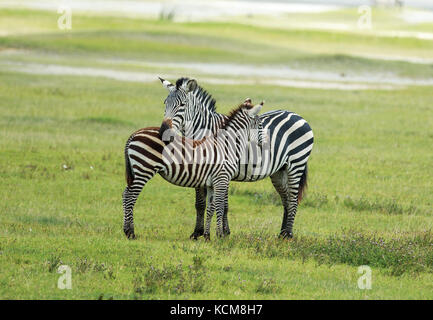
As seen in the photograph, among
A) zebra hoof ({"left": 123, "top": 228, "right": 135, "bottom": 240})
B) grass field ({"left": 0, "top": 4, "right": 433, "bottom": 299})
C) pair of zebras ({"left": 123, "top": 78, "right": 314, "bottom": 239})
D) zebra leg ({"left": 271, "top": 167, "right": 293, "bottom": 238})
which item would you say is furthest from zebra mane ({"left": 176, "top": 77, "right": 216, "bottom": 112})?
zebra hoof ({"left": 123, "top": 228, "right": 135, "bottom": 240})

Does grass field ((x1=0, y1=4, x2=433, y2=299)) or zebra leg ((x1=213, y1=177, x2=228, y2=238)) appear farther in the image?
zebra leg ((x1=213, y1=177, x2=228, y2=238))

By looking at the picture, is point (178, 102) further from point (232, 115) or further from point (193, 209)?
point (193, 209)

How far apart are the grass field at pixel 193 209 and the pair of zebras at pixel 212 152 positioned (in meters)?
0.60

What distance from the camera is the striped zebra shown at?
1095cm

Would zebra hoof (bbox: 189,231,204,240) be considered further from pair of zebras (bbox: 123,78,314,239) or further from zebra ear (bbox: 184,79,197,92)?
zebra ear (bbox: 184,79,197,92)

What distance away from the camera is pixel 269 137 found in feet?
38.3

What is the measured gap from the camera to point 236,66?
175 feet

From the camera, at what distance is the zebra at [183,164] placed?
34.9 ft

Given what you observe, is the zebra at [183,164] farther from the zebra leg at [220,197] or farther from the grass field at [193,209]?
the grass field at [193,209]

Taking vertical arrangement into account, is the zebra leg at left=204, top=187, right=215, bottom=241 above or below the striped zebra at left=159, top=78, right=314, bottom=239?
below

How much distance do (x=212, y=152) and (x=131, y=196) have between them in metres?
1.32

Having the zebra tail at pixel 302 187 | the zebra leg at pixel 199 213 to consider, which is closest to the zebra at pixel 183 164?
the zebra leg at pixel 199 213

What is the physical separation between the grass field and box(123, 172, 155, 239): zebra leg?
Result: 210mm

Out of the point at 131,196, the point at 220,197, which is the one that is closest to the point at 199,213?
the point at 220,197
